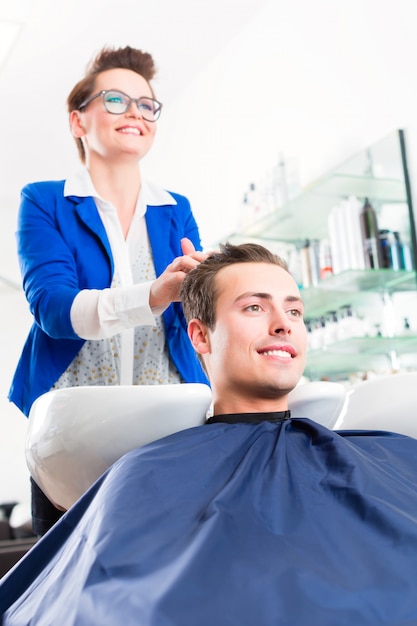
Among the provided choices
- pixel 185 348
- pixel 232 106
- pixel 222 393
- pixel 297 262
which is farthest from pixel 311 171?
pixel 222 393

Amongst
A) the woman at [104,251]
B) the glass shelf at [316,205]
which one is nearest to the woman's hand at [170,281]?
the woman at [104,251]

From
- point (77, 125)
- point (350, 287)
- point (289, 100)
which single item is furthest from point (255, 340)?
point (289, 100)

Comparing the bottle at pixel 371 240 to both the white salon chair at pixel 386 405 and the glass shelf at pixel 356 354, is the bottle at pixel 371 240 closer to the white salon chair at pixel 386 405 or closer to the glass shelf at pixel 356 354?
the glass shelf at pixel 356 354

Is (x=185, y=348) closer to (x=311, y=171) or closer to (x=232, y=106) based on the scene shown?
(x=311, y=171)

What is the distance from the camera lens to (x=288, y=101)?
4250 millimetres

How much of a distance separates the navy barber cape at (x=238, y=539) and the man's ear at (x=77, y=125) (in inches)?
37.5

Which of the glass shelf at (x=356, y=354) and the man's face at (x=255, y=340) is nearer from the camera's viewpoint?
the man's face at (x=255, y=340)

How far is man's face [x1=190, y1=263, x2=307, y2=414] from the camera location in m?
1.65

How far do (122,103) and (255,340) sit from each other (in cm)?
76

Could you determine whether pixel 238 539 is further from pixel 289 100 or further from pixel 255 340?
pixel 289 100

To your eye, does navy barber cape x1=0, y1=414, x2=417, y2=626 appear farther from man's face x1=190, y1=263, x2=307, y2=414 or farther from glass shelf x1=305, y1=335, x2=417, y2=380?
glass shelf x1=305, y1=335, x2=417, y2=380

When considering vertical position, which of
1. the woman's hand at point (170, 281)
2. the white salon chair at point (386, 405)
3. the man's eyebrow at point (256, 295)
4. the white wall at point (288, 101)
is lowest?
the white salon chair at point (386, 405)

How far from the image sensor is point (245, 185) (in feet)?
15.2

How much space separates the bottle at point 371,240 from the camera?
133 inches
